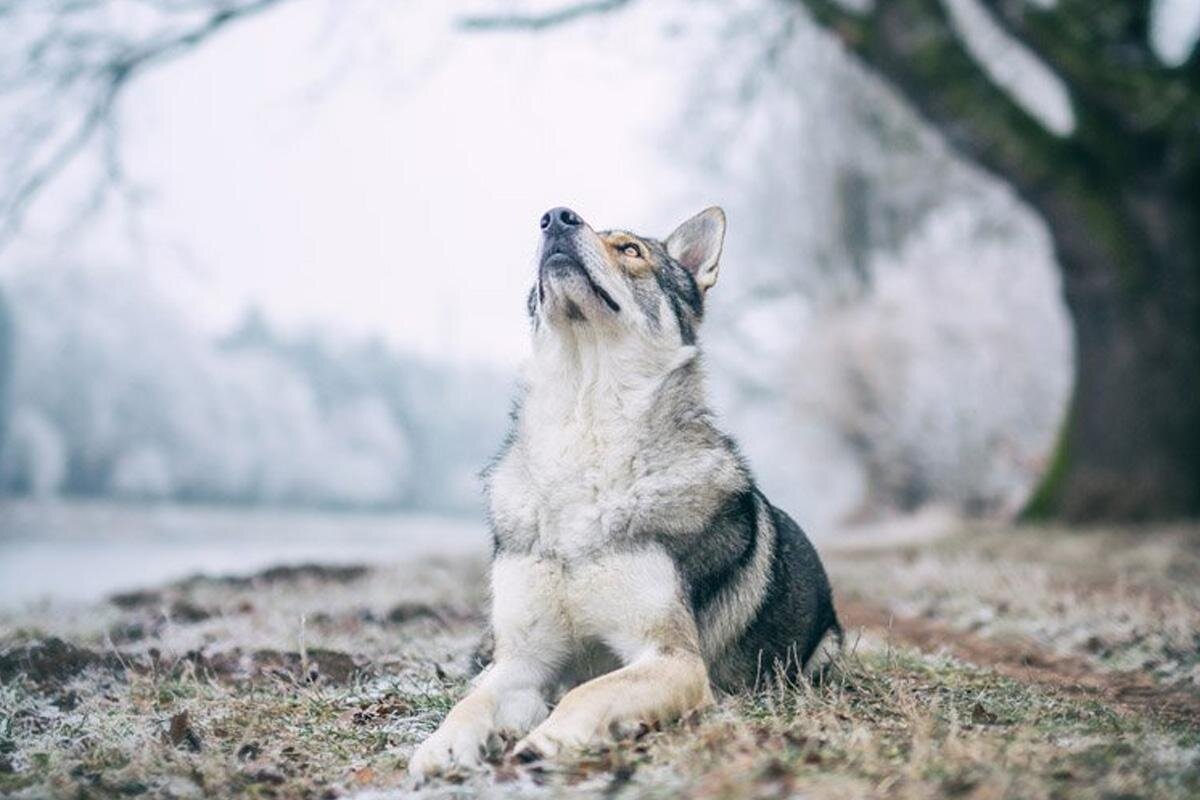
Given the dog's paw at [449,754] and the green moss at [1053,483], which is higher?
the dog's paw at [449,754]

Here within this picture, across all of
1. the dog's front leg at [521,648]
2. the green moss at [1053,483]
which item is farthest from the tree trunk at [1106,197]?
the dog's front leg at [521,648]

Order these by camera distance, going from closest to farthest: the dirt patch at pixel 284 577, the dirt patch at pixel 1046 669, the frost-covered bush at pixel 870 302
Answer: the dirt patch at pixel 1046 669
the dirt patch at pixel 284 577
the frost-covered bush at pixel 870 302

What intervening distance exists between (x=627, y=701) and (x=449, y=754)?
58 centimetres

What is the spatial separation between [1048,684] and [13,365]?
20.2 meters

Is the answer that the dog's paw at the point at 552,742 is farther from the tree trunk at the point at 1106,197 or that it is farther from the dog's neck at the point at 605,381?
the tree trunk at the point at 1106,197

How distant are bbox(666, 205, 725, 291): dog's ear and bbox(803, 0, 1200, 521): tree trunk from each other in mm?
8922

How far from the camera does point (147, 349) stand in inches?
923

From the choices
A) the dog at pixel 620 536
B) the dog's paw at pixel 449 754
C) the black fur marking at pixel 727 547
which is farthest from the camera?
the black fur marking at pixel 727 547

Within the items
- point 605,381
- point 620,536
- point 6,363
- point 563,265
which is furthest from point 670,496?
point 6,363

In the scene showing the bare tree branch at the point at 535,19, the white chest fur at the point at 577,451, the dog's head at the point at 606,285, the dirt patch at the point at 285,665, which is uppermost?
the bare tree branch at the point at 535,19

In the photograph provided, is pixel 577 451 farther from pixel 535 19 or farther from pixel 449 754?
pixel 535 19

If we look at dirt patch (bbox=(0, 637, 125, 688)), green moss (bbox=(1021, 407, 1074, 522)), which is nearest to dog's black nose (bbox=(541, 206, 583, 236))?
dirt patch (bbox=(0, 637, 125, 688))

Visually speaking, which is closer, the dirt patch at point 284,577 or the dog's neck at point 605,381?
the dog's neck at point 605,381

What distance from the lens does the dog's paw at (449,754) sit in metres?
3.35
